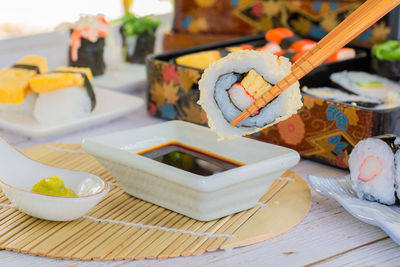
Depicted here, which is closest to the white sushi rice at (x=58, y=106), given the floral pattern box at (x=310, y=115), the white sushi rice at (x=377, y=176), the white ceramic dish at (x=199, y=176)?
the floral pattern box at (x=310, y=115)

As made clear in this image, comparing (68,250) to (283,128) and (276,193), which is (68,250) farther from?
(283,128)

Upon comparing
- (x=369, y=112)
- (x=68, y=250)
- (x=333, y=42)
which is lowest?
(x=68, y=250)

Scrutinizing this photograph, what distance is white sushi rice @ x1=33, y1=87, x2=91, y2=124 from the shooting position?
1.42m

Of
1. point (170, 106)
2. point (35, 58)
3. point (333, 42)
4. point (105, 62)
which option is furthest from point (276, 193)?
point (105, 62)

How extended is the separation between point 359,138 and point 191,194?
389 millimetres

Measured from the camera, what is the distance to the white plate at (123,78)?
1.75m

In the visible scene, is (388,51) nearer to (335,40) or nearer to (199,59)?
(199,59)

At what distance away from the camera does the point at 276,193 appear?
1.09 metres

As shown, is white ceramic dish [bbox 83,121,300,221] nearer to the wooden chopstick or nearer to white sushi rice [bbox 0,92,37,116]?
the wooden chopstick

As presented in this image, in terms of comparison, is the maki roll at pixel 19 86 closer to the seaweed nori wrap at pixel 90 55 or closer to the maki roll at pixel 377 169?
the seaweed nori wrap at pixel 90 55

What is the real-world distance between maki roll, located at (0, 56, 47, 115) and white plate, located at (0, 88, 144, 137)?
2cm

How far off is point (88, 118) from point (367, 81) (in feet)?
2.25

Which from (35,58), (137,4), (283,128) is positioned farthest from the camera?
(137,4)

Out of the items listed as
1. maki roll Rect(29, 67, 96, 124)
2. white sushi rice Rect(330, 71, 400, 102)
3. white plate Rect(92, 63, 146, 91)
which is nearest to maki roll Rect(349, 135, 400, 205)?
white sushi rice Rect(330, 71, 400, 102)
